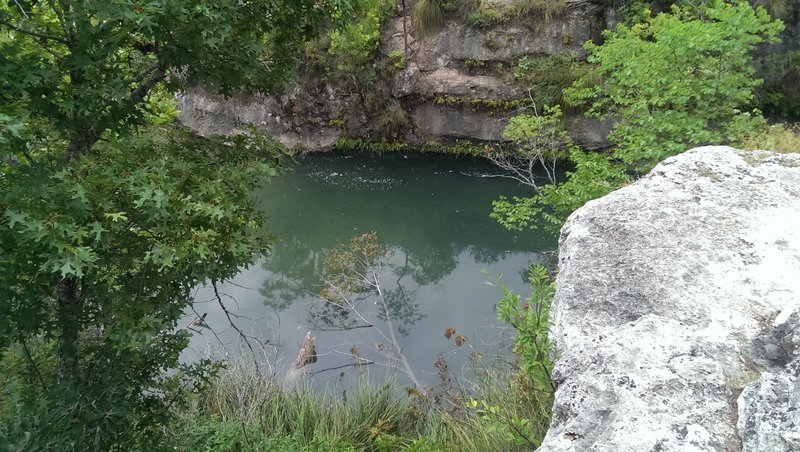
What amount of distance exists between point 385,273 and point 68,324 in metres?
8.12

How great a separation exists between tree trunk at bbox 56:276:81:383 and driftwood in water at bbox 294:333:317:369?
16.8ft

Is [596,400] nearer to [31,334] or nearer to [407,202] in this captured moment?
[31,334]

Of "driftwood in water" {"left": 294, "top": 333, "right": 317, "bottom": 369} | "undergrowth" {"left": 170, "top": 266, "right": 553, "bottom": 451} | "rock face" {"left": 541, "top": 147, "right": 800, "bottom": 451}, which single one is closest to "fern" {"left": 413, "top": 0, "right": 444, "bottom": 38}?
"driftwood in water" {"left": 294, "top": 333, "right": 317, "bottom": 369}

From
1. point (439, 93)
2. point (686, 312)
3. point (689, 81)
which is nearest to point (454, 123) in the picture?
point (439, 93)

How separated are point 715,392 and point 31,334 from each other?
4555 mm

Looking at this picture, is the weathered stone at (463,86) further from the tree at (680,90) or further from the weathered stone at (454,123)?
the tree at (680,90)

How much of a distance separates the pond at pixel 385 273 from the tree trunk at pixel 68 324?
2357 millimetres

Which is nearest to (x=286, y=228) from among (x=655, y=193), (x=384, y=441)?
(x=384, y=441)

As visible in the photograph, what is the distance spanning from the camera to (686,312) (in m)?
2.37

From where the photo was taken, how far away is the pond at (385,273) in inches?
366

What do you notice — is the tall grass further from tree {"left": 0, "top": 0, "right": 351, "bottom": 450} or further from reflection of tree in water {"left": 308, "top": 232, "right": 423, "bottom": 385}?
reflection of tree in water {"left": 308, "top": 232, "right": 423, "bottom": 385}

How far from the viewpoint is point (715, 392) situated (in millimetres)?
1992

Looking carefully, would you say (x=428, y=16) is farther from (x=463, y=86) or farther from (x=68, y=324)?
(x=68, y=324)

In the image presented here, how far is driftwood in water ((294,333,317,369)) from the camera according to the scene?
9.08m
